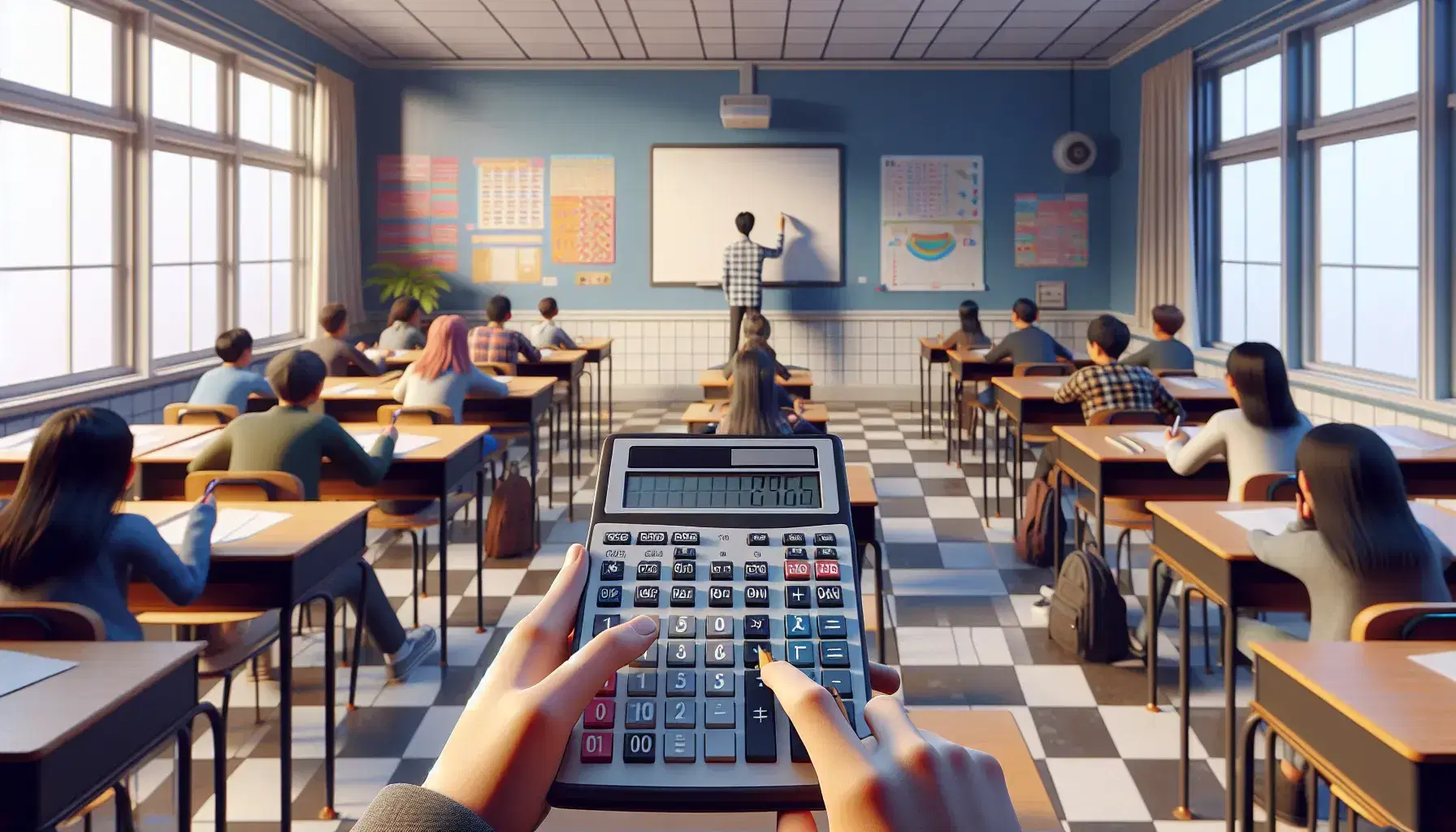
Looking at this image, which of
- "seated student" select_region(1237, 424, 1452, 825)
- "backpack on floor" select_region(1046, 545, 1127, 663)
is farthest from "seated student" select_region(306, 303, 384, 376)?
"seated student" select_region(1237, 424, 1452, 825)

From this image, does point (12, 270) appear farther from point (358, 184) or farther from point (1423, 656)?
point (1423, 656)

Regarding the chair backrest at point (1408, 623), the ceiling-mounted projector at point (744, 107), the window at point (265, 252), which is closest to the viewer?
the chair backrest at point (1408, 623)

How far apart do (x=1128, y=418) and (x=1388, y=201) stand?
229 centimetres

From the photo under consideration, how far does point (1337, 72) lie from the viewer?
221 inches

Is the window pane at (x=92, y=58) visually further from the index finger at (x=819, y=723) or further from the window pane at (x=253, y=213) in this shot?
the index finger at (x=819, y=723)

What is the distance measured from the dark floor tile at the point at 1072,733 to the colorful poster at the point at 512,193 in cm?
712

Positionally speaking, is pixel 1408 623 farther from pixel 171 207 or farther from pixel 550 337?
pixel 171 207

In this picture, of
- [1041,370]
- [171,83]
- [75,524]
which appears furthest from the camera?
[171,83]

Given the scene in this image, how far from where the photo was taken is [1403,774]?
1.26 meters

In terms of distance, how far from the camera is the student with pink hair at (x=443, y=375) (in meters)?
4.56

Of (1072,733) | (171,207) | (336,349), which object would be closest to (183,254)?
(171,207)

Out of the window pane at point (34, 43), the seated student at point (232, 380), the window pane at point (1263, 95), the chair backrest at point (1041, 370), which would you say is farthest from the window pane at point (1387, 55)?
the window pane at point (34, 43)

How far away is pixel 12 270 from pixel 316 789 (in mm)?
Result: 3332

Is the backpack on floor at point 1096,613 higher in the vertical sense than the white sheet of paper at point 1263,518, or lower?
lower
